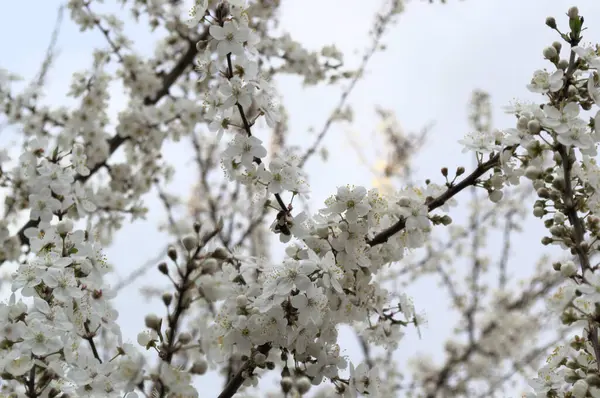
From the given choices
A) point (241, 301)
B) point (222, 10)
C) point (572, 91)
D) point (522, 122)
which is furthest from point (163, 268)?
point (572, 91)

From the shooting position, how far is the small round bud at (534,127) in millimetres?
1797

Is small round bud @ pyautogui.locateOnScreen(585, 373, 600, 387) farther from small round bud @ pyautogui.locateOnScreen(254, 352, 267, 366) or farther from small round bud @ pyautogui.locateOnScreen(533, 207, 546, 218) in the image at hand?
small round bud @ pyautogui.locateOnScreen(254, 352, 267, 366)

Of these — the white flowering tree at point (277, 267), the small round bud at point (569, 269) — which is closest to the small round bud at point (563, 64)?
the white flowering tree at point (277, 267)

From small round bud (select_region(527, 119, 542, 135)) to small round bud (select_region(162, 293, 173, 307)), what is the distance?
1.27 metres

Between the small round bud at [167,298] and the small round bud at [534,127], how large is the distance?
1273 mm

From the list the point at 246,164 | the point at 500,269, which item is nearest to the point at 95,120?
the point at 246,164

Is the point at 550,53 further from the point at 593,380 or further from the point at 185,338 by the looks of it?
the point at 185,338

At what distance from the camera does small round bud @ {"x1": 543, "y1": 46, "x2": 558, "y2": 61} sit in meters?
1.88

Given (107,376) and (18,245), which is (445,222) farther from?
(18,245)

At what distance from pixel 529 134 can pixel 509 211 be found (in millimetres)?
5902

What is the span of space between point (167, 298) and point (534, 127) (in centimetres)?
129

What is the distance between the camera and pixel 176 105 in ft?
13.4

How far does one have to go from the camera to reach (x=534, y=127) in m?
1.80

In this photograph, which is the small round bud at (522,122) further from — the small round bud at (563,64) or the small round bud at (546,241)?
the small round bud at (546,241)
